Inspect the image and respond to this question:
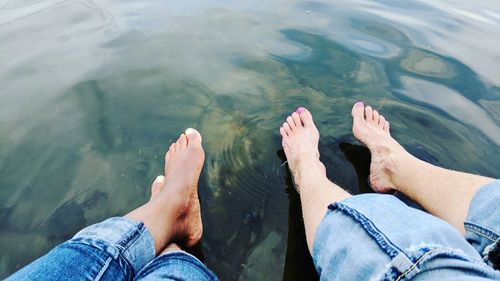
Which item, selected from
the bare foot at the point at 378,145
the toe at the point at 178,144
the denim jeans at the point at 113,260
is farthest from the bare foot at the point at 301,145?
the denim jeans at the point at 113,260

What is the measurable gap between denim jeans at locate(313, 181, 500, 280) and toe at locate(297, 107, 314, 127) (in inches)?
42.6

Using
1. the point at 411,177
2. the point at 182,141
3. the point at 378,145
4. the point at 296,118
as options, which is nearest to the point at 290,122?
the point at 296,118

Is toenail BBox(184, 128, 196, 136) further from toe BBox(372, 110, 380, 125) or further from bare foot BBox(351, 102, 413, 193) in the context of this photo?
toe BBox(372, 110, 380, 125)

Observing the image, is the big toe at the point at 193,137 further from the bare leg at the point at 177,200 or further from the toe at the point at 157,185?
the toe at the point at 157,185

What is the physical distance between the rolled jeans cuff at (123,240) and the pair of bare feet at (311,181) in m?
0.11

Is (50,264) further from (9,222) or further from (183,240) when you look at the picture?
(9,222)

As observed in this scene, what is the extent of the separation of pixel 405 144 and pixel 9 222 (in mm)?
2141

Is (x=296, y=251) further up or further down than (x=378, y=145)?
further down

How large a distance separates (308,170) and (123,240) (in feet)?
3.17

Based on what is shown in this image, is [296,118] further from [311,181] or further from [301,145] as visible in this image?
[311,181]

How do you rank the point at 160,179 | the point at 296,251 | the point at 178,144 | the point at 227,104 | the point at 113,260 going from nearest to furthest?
1. the point at 113,260
2. the point at 296,251
3. the point at 160,179
4. the point at 178,144
5. the point at 227,104

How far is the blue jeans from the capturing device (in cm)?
78

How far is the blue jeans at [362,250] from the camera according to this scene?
2.56 feet

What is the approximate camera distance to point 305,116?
2.14 meters
